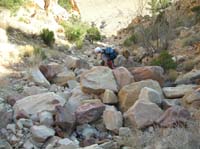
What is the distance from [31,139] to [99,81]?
Answer: 1.88 meters

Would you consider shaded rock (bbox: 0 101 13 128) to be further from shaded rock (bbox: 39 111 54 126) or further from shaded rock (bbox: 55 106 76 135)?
shaded rock (bbox: 55 106 76 135)

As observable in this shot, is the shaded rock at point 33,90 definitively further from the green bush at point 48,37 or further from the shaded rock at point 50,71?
the green bush at point 48,37

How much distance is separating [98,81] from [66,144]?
82.9 inches

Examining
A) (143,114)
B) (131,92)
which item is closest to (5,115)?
(131,92)

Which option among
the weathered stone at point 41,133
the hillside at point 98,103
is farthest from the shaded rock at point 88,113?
the weathered stone at point 41,133

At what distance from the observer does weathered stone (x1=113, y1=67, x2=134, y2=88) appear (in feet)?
25.8

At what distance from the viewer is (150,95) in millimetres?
6891

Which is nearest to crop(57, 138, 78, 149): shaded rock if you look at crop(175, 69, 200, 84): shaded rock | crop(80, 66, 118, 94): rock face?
crop(80, 66, 118, 94): rock face

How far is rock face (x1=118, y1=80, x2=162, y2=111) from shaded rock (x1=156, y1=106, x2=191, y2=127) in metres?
1.13

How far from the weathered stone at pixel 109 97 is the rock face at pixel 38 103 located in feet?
2.26

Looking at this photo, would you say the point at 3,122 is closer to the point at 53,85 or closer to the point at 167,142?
the point at 53,85

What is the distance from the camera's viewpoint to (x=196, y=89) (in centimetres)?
749

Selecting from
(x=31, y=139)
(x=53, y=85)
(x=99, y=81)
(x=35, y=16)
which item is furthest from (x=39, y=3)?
(x=31, y=139)

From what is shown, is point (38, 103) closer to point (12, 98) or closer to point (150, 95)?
point (12, 98)
